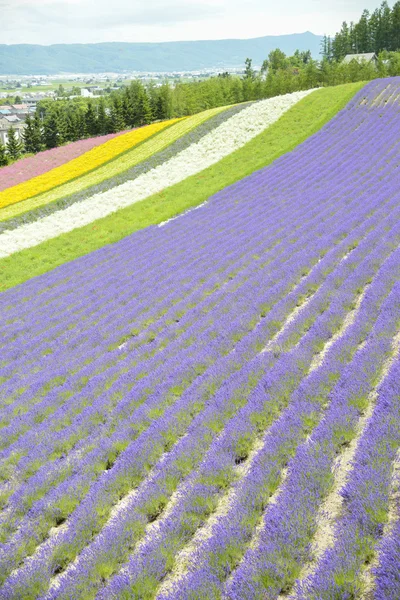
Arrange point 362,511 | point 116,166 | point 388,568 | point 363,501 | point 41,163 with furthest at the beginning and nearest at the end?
1. point 41,163
2. point 116,166
3. point 363,501
4. point 362,511
5. point 388,568

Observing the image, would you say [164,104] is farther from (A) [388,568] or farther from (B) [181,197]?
(A) [388,568]

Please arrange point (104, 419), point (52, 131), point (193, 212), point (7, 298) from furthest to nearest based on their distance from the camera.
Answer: point (52, 131) < point (193, 212) < point (7, 298) < point (104, 419)

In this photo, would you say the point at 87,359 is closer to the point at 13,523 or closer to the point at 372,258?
the point at 13,523

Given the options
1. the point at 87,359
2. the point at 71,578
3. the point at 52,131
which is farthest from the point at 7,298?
the point at 52,131

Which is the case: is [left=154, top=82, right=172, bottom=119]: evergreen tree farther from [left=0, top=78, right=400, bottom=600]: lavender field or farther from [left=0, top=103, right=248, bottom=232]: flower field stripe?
[left=0, top=78, right=400, bottom=600]: lavender field

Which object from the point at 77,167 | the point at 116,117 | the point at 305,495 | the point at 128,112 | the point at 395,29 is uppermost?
the point at 395,29

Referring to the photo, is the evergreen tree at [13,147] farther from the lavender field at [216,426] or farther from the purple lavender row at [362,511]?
the purple lavender row at [362,511]

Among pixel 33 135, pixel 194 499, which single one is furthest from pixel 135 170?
pixel 33 135
